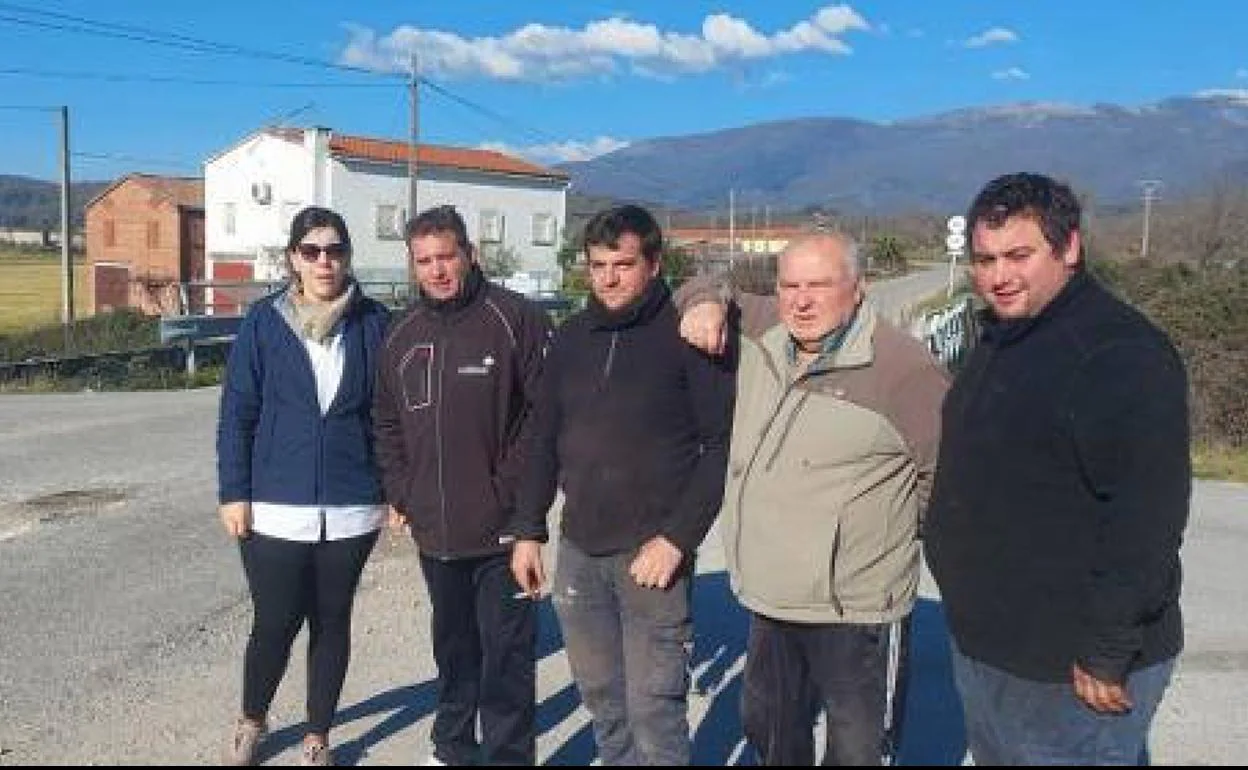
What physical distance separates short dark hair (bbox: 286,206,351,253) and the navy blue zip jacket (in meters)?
0.22

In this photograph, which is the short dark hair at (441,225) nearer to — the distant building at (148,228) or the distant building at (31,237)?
the distant building at (148,228)

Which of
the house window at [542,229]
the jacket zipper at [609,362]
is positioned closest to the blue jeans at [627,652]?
the jacket zipper at [609,362]

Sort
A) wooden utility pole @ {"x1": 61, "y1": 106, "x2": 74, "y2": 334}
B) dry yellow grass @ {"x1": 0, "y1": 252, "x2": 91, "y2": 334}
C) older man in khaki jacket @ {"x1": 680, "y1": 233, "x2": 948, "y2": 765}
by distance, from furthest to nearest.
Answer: dry yellow grass @ {"x1": 0, "y1": 252, "x2": 91, "y2": 334} → wooden utility pole @ {"x1": 61, "y1": 106, "x2": 74, "y2": 334} → older man in khaki jacket @ {"x1": 680, "y1": 233, "x2": 948, "y2": 765}

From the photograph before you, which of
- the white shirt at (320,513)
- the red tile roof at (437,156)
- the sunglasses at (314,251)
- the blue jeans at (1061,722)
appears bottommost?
the blue jeans at (1061,722)

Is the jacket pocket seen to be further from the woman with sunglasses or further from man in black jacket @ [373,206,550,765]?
the woman with sunglasses

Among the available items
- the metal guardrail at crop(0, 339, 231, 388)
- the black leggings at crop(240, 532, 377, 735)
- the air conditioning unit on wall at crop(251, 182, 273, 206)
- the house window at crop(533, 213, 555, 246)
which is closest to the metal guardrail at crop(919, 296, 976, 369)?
the metal guardrail at crop(0, 339, 231, 388)

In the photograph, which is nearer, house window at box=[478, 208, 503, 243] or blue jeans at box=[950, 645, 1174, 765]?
blue jeans at box=[950, 645, 1174, 765]

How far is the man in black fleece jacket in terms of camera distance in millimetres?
3404

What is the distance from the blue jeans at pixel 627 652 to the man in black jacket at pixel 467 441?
346mm

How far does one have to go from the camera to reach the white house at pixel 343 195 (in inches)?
2053

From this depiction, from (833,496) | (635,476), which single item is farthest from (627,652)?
(833,496)

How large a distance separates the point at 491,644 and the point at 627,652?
0.61m

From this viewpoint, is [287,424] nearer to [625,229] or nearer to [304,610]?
[304,610]

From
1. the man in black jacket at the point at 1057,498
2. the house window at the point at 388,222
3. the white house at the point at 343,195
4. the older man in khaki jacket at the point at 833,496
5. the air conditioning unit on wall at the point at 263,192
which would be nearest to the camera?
the man in black jacket at the point at 1057,498
